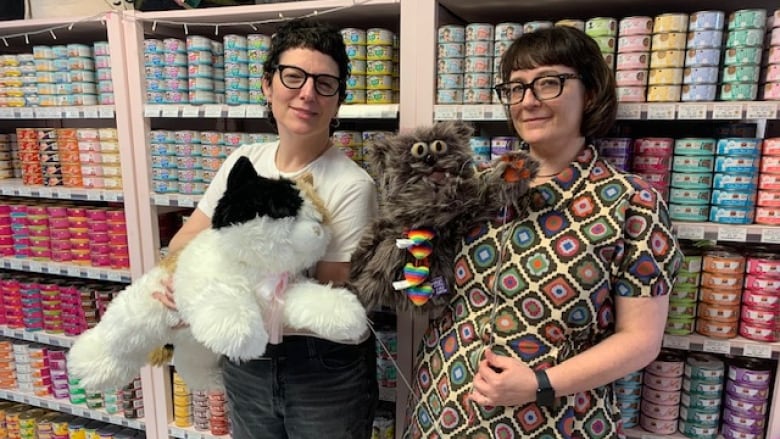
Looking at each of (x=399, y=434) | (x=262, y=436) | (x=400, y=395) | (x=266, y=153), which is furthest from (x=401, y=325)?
(x=266, y=153)

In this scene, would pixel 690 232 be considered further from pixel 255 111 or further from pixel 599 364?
pixel 255 111

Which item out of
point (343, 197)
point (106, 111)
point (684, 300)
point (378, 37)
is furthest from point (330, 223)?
point (106, 111)

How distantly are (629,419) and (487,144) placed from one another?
0.99 m

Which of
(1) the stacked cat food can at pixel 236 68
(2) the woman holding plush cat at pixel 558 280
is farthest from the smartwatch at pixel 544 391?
(1) the stacked cat food can at pixel 236 68

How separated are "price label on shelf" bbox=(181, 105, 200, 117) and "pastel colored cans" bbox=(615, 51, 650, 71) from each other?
4.63 ft

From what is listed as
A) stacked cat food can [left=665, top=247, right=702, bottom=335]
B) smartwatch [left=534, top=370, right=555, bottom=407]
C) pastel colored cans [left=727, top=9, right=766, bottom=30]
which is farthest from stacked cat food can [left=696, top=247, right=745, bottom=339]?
smartwatch [left=534, top=370, right=555, bottom=407]

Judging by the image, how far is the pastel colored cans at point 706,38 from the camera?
1.44 metres

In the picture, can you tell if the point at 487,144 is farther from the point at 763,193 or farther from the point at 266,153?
the point at 763,193

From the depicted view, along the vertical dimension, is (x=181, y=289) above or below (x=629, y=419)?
above

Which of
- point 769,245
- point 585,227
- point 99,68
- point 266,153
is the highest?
point 99,68

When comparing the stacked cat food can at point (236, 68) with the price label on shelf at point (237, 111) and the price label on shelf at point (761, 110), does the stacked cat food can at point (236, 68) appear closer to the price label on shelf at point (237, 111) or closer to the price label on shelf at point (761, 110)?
the price label on shelf at point (237, 111)

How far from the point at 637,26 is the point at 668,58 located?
124mm

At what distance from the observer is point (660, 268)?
3.59 feet

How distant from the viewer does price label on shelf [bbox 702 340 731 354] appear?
1527 millimetres
